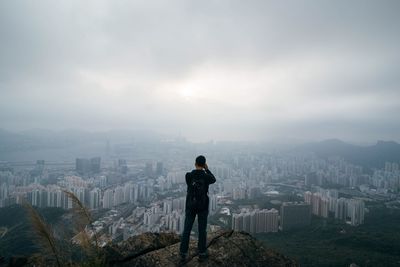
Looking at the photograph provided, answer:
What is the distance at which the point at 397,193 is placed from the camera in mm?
41812

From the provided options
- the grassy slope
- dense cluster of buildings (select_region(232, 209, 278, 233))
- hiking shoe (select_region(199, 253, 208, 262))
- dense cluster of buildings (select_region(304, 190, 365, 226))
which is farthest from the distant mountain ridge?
hiking shoe (select_region(199, 253, 208, 262))

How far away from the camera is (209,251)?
290 centimetres

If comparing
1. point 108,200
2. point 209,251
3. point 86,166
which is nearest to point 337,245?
point 209,251

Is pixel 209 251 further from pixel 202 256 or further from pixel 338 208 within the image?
pixel 338 208

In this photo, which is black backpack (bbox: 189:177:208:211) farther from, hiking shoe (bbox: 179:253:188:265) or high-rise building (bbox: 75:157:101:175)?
high-rise building (bbox: 75:157:101:175)

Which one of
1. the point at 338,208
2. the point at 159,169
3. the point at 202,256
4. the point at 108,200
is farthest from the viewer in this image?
the point at 159,169

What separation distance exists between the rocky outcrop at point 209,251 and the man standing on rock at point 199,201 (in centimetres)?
12

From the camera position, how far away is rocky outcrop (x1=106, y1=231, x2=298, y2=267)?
273cm

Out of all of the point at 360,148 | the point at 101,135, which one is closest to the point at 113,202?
the point at 101,135

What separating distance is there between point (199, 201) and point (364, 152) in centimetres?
8490

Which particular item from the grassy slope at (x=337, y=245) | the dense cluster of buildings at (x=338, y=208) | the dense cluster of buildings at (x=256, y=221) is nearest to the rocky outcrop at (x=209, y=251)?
the grassy slope at (x=337, y=245)

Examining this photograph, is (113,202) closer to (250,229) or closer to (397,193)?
(250,229)

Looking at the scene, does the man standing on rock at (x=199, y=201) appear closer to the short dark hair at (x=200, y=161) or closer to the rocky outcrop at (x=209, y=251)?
the short dark hair at (x=200, y=161)

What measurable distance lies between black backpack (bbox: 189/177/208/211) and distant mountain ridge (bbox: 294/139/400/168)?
72.9 metres
